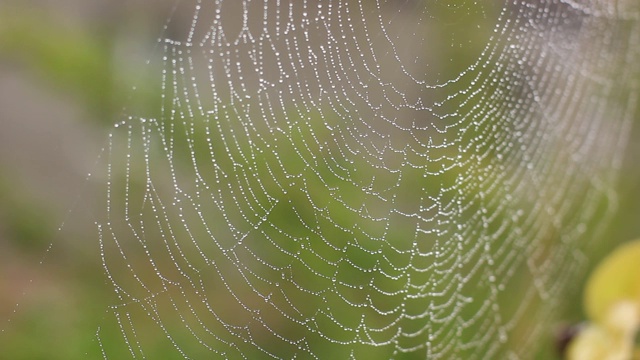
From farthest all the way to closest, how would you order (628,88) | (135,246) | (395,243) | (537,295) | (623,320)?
(628,88) → (537,295) → (395,243) → (135,246) → (623,320)

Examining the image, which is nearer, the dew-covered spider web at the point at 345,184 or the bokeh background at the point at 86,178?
the bokeh background at the point at 86,178

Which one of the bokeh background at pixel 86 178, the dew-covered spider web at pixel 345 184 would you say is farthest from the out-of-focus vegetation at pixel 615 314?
the bokeh background at pixel 86 178

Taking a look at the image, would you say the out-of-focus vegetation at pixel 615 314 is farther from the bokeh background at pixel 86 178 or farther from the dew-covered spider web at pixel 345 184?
the bokeh background at pixel 86 178

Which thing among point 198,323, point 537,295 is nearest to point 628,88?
point 537,295

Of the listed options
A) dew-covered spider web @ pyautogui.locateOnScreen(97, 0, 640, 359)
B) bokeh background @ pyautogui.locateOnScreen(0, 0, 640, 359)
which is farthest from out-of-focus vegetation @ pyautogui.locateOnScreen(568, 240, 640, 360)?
bokeh background @ pyautogui.locateOnScreen(0, 0, 640, 359)

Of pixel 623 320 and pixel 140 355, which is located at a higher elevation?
pixel 623 320

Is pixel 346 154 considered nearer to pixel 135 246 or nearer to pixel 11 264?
pixel 135 246

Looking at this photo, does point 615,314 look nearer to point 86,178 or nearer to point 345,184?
point 345,184

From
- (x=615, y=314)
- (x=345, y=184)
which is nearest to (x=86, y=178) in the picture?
(x=345, y=184)
